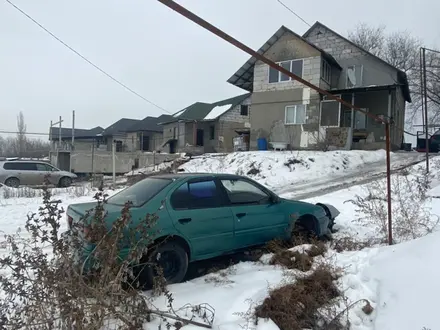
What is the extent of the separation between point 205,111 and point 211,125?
2.34 m

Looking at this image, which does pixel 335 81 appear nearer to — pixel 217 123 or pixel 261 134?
pixel 261 134

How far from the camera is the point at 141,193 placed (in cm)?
460

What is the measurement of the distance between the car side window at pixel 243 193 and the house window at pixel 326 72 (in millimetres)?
18730

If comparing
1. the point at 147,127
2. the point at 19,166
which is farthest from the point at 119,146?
the point at 19,166

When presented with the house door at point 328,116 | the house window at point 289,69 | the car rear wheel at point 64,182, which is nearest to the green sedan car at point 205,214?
the car rear wheel at point 64,182

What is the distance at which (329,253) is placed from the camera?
4773 mm

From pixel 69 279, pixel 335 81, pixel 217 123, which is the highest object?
pixel 335 81

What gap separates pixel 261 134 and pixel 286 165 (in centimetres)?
793

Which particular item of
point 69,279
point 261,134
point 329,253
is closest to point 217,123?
point 261,134

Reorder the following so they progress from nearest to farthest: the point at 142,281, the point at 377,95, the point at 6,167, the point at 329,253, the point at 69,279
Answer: the point at 69,279
the point at 142,281
the point at 329,253
the point at 6,167
the point at 377,95

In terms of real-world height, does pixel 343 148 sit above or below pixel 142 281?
above

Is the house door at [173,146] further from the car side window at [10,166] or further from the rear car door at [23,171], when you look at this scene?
the car side window at [10,166]

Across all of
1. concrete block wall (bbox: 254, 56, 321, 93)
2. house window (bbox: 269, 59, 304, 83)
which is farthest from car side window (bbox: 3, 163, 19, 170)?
house window (bbox: 269, 59, 304, 83)

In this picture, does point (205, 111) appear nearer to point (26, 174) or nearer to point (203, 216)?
point (26, 174)
